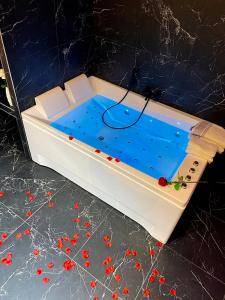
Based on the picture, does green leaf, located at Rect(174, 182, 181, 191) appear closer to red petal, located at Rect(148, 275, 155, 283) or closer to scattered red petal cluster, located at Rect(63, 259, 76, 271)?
red petal, located at Rect(148, 275, 155, 283)

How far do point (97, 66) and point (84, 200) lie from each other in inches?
51.5

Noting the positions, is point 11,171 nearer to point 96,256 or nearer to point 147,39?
point 96,256

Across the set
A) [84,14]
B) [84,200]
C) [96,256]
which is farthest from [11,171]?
[84,14]

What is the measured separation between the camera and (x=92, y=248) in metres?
1.79

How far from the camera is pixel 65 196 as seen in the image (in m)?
2.07

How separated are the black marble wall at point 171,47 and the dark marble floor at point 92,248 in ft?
1.92

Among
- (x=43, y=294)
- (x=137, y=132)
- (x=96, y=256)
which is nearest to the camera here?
(x=43, y=294)

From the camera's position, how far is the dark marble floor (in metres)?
1.62

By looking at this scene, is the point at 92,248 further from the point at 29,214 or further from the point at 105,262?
the point at 29,214

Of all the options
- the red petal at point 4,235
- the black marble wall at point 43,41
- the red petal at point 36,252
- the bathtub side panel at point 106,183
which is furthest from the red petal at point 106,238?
the black marble wall at point 43,41

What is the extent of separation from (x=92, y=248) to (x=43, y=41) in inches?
60.0

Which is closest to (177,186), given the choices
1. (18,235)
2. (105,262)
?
(105,262)

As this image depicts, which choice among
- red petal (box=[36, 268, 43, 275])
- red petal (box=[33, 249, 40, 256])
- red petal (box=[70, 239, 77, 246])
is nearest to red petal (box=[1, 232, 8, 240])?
red petal (box=[33, 249, 40, 256])

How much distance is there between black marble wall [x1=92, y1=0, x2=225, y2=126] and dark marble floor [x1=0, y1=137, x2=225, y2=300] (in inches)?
23.0
